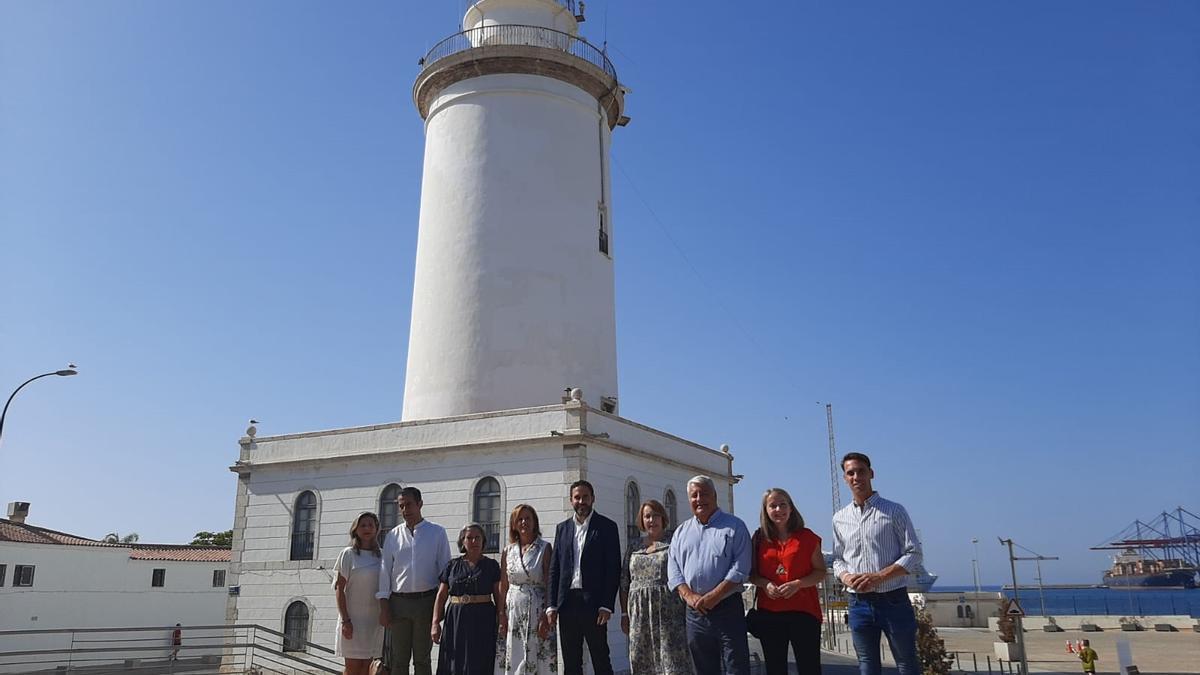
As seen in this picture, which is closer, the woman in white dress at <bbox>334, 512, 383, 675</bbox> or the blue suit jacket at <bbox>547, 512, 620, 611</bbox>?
the blue suit jacket at <bbox>547, 512, 620, 611</bbox>

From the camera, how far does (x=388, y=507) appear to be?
662 inches

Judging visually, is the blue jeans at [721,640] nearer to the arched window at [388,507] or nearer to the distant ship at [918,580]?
the distant ship at [918,580]

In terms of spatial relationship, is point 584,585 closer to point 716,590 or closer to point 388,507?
point 716,590

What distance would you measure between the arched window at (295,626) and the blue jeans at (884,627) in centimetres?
1322

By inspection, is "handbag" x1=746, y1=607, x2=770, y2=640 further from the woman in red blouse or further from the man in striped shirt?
the man in striped shirt

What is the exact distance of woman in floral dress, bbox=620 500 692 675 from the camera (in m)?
6.57

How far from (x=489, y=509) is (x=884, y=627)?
10880 millimetres

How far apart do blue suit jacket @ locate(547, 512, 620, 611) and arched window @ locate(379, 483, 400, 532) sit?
33.2 feet

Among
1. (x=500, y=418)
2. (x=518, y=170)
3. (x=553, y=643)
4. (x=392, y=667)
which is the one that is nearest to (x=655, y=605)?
(x=553, y=643)

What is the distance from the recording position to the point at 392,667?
7.58 metres

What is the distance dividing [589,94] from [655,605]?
54.1ft

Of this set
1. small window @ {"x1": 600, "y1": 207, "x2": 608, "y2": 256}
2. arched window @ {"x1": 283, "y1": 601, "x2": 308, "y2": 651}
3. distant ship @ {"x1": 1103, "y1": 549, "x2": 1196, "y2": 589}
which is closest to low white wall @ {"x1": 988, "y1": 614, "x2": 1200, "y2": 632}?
small window @ {"x1": 600, "y1": 207, "x2": 608, "y2": 256}

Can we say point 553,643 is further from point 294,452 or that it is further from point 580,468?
point 294,452

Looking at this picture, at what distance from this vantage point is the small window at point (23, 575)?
90.0 feet
